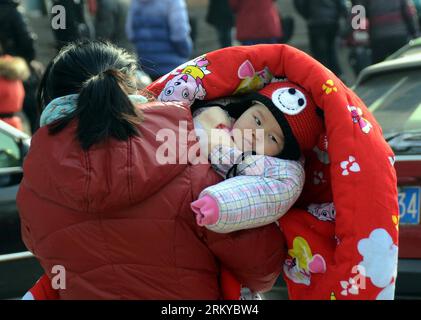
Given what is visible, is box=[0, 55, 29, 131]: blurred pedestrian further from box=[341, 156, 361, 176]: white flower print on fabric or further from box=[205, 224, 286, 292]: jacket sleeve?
box=[341, 156, 361, 176]: white flower print on fabric

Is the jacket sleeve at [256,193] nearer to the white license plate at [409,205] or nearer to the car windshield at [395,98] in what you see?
the white license plate at [409,205]

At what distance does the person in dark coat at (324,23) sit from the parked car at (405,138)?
17.6ft

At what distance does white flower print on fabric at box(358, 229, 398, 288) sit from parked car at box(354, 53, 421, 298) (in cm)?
→ 178

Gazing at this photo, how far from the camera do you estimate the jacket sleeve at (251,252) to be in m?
2.38

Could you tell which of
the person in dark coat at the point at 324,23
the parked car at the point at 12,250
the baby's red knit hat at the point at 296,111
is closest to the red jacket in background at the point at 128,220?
the baby's red knit hat at the point at 296,111

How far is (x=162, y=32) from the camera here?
26.8 feet

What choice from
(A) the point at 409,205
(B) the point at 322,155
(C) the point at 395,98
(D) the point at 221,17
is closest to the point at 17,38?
(D) the point at 221,17

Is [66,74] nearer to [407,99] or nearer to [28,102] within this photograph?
[407,99]

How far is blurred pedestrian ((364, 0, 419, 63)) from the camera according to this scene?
865 cm

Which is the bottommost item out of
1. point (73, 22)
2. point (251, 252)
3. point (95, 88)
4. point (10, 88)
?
point (10, 88)

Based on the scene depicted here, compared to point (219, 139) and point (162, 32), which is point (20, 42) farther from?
point (219, 139)

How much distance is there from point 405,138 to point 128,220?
2.27 metres

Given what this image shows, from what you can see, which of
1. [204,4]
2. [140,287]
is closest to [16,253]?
[140,287]

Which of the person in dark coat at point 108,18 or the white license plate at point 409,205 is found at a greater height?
the person in dark coat at point 108,18
